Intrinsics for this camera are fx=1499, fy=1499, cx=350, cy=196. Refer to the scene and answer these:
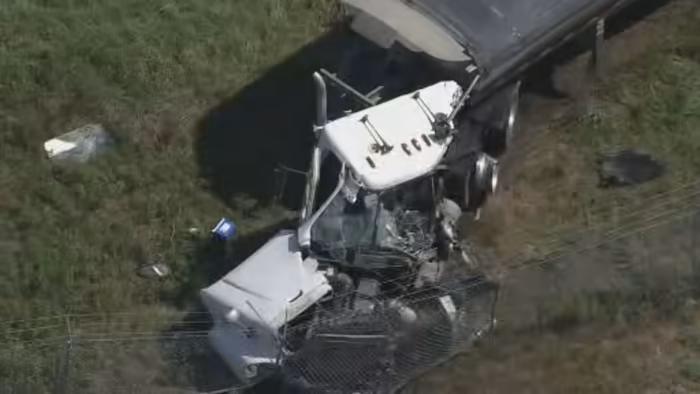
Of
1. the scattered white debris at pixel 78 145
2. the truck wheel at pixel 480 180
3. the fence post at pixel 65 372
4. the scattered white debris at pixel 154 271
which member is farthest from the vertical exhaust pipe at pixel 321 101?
the fence post at pixel 65 372

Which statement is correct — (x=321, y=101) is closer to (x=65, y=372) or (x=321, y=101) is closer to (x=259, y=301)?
(x=259, y=301)

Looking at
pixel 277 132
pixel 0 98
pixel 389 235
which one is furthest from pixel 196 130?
pixel 389 235

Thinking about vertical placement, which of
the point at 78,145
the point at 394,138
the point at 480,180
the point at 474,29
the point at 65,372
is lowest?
the point at 65,372

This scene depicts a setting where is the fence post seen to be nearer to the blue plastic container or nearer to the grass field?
the grass field

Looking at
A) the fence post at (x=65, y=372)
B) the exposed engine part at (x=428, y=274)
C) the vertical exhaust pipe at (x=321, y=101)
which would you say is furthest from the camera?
the vertical exhaust pipe at (x=321, y=101)

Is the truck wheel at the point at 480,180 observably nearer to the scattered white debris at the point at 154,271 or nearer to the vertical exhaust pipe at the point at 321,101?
the vertical exhaust pipe at the point at 321,101

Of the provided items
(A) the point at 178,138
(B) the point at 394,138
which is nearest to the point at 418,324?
(B) the point at 394,138

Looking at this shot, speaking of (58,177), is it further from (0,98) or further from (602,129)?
(602,129)
